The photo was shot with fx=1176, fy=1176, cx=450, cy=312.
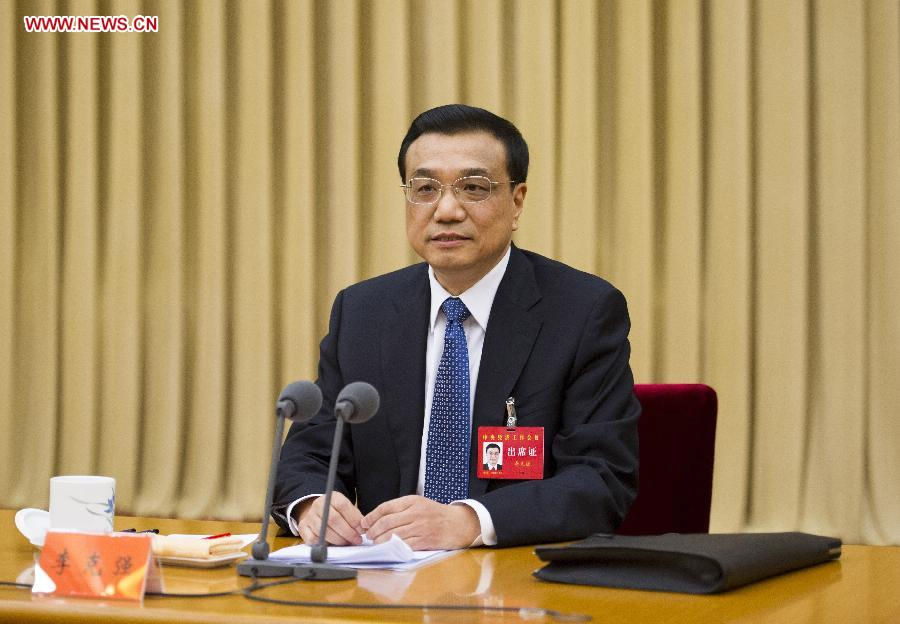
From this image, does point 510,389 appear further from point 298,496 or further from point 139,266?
point 139,266

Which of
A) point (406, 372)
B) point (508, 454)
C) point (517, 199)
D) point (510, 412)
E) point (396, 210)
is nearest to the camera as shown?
point (508, 454)

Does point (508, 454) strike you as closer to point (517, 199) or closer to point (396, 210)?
point (517, 199)

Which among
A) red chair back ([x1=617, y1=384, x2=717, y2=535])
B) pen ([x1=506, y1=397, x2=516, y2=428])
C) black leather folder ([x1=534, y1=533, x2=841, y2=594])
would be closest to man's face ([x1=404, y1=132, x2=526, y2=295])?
pen ([x1=506, y1=397, x2=516, y2=428])

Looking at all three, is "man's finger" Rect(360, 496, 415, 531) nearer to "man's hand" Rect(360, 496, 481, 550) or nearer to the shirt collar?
"man's hand" Rect(360, 496, 481, 550)

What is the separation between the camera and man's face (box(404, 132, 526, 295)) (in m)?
2.41

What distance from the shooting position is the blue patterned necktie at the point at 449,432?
229 cm

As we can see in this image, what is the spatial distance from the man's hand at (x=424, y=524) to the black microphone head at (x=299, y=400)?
294 mm

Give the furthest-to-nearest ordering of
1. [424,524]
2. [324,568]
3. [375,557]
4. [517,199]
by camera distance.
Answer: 1. [517,199]
2. [424,524]
3. [375,557]
4. [324,568]

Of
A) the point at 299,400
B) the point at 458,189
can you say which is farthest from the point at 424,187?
the point at 299,400

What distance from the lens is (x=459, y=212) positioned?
2406 millimetres

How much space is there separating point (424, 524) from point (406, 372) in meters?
0.58

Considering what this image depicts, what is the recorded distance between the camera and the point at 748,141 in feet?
12.9

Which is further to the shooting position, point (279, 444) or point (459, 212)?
point (459, 212)

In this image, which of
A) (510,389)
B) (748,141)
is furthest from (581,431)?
(748,141)
